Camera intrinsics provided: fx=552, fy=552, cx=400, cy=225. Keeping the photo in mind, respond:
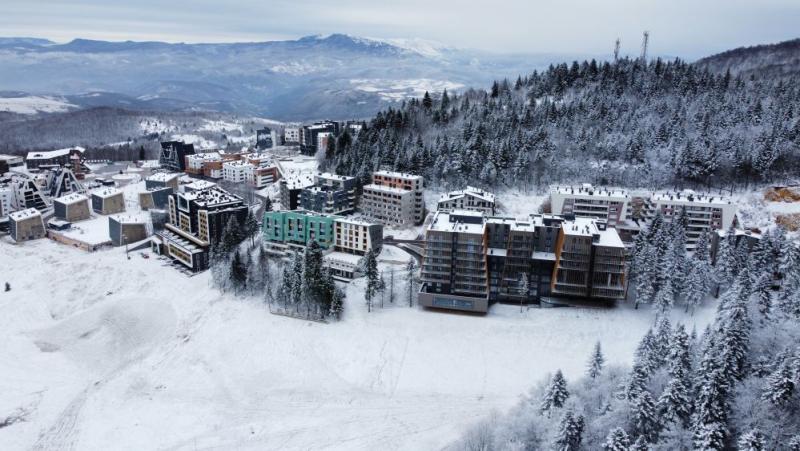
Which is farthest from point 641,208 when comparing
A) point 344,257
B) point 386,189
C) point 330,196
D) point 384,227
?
point 330,196

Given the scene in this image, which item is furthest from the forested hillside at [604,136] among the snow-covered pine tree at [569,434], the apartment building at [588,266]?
the snow-covered pine tree at [569,434]

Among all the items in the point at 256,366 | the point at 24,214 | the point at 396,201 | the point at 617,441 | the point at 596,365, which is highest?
the point at 396,201

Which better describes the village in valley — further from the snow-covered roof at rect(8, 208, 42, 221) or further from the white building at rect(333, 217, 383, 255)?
the snow-covered roof at rect(8, 208, 42, 221)

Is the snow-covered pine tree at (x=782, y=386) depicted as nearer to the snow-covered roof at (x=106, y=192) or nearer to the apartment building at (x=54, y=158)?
the snow-covered roof at (x=106, y=192)

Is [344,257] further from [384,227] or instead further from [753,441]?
[753,441]

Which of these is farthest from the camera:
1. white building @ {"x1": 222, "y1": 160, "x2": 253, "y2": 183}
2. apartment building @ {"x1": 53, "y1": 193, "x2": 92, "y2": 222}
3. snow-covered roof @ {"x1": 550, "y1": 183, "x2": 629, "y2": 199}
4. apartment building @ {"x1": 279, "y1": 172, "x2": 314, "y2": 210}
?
white building @ {"x1": 222, "y1": 160, "x2": 253, "y2": 183}

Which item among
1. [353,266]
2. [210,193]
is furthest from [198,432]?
[210,193]

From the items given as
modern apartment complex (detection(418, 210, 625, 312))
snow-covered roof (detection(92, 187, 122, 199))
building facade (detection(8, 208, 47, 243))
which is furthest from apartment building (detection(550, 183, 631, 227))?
building facade (detection(8, 208, 47, 243))
